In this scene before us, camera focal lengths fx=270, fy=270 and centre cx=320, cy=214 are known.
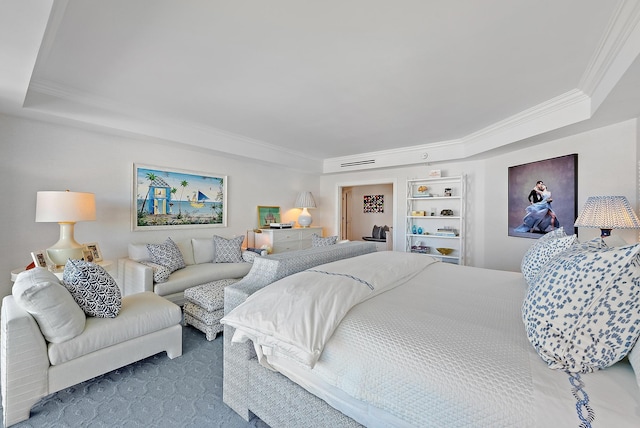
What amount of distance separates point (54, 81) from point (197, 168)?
1.84 metres

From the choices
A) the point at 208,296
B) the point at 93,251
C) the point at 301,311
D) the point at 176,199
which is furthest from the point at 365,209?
the point at 301,311

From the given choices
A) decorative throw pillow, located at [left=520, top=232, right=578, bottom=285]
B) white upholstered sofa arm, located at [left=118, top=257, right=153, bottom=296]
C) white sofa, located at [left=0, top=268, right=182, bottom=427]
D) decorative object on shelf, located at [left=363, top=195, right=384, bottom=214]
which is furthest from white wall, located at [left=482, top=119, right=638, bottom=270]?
white upholstered sofa arm, located at [left=118, top=257, right=153, bottom=296]

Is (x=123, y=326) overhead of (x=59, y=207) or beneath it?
beneath

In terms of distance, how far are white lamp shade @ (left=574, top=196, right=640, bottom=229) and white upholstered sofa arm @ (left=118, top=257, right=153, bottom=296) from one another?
4288 mm

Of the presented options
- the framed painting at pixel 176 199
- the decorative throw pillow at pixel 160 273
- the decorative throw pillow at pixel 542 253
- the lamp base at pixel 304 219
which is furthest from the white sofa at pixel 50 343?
the lamp base at pixel 304 219

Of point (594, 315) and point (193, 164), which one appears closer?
point (594, 315)

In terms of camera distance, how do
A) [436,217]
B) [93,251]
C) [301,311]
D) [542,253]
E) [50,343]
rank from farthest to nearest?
1. [436,217]
2. [93,251]
3. [542,253]
4. [50,343]
5. [301,311]

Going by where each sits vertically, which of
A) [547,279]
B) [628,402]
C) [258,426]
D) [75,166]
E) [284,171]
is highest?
[284,171]

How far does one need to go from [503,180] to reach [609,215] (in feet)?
6.16

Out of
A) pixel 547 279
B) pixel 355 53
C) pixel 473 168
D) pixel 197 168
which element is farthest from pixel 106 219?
pixel 473 168

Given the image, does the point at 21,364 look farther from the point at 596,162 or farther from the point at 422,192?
the point at 422,192

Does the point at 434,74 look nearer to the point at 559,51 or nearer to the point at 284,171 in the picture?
the point at 559,51

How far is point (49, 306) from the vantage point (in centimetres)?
159

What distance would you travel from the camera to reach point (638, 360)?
784 millimetres
